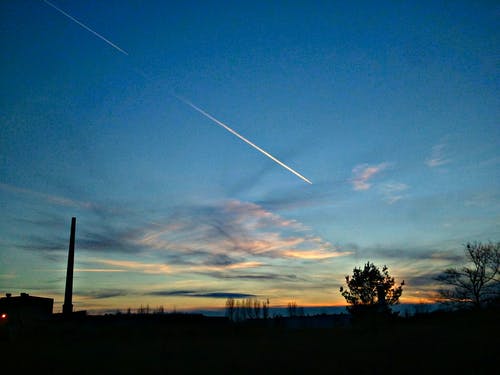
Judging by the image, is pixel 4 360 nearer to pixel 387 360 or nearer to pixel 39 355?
pixel 39 355

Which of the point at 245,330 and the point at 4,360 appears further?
the point at 245,330

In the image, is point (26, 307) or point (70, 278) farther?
point (70, 278)

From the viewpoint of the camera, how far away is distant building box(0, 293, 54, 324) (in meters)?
51.1

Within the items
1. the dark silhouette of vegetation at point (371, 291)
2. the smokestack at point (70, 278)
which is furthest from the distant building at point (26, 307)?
the dark silhouette of vegetation at point (371, 291)

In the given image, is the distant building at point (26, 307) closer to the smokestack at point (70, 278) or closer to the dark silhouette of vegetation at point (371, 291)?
the smokestack at point (70, 278)

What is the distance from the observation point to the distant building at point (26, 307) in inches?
2013

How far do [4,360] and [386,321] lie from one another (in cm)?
3340

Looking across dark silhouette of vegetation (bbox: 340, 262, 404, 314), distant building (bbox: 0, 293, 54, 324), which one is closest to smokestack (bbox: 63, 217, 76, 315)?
distant building (bbox: 0, 293, 54, 324)

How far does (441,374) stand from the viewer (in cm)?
1380

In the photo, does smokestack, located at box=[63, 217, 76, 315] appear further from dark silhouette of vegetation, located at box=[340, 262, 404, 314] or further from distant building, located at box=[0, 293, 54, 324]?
dark silhouette of vegetation, located at box=[340, 262, 404, 314]

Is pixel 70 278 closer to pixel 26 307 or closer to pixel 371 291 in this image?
pixel 26 307

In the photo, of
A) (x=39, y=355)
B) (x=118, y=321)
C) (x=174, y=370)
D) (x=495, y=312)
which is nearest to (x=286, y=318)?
(x=118, y=321)

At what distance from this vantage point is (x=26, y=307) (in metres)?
53.6

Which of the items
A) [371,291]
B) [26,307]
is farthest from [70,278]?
[371,291]
